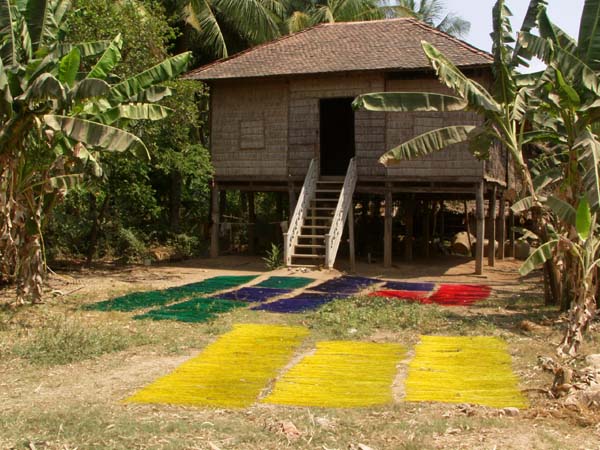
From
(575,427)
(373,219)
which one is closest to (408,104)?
(575,427)

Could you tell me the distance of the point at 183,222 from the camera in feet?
85.5

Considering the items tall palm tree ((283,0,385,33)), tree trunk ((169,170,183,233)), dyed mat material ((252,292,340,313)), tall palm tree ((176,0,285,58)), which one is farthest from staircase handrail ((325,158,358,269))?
tall palm tree ((283,0,385,33))

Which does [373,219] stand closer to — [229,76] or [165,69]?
[229,76]

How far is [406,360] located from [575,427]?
8.46 feet

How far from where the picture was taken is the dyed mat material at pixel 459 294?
41.7 ft

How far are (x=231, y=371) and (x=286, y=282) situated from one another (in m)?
7.56

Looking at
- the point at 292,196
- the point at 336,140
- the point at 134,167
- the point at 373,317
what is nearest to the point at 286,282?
the point at 373,317

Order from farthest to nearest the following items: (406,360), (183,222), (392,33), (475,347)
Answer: (183,222) → (392,33) → (475,347) → (406,360)

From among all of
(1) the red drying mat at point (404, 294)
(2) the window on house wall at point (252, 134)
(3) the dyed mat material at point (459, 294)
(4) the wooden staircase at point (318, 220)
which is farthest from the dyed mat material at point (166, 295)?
(2) the window on house wall at point (252, 134)

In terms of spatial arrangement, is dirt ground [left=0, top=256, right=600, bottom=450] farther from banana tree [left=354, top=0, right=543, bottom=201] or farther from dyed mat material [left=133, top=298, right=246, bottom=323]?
banana tree [left=354, top=0, right=543, bottom=201]

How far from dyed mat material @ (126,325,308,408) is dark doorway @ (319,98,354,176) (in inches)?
577

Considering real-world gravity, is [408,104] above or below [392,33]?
below

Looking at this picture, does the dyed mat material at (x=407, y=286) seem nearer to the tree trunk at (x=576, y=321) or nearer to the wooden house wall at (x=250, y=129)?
the wooden house wall at (x=250, y=129)

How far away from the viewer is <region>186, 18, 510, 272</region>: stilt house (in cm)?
1764
